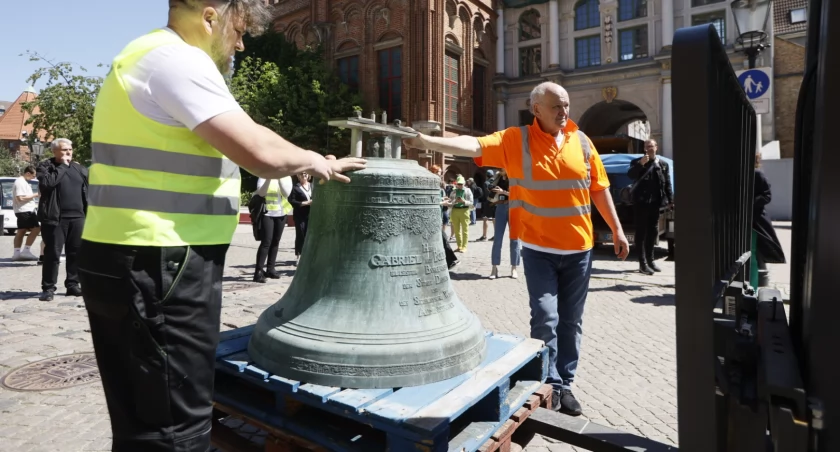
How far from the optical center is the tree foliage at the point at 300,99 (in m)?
25.2

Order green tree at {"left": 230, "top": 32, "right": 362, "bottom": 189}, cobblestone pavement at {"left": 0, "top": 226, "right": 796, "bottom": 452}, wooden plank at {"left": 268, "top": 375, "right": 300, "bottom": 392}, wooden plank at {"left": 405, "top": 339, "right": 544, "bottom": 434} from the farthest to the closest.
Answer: green tree at {"left": 230, "top": 32, "right": 362, "bottom": 189}, cobblestone pavement at {"left": 0, "top": 226, "right": 796, "bottom": 452}, wooden plank at {"left": 268, "top": 375, "right": 300, "bottom": 392}, wooden plank at {"left": 405, "top": 339, "right": 544, "bottom": 434}

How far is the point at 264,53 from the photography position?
2836 centimetres

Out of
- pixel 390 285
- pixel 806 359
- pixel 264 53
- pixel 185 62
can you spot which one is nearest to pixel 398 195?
pixel 390 285

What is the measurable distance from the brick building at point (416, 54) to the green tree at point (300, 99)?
1.47 m

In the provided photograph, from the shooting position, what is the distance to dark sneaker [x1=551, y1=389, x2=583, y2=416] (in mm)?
3441

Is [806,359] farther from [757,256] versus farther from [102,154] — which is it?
[757,256]

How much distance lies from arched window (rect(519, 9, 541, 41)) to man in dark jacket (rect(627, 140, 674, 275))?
20.7m

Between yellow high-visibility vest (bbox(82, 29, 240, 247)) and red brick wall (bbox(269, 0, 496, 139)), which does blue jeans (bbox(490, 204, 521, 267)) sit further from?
red brick wall (bbox(269, 0, 496, 139))

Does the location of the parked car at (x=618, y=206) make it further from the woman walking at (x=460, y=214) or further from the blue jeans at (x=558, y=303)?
the blue jeans at (x=558, y=303)

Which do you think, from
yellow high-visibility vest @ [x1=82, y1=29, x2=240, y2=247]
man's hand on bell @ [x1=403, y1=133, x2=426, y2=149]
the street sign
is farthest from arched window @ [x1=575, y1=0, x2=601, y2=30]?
yellow high-visibility vest @ [x1=82, y1=29, x2=240, y2=247]

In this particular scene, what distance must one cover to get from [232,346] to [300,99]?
24.3 meters

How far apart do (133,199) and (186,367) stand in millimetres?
570

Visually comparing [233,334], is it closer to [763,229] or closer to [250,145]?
[250,145]

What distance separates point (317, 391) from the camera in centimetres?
217
